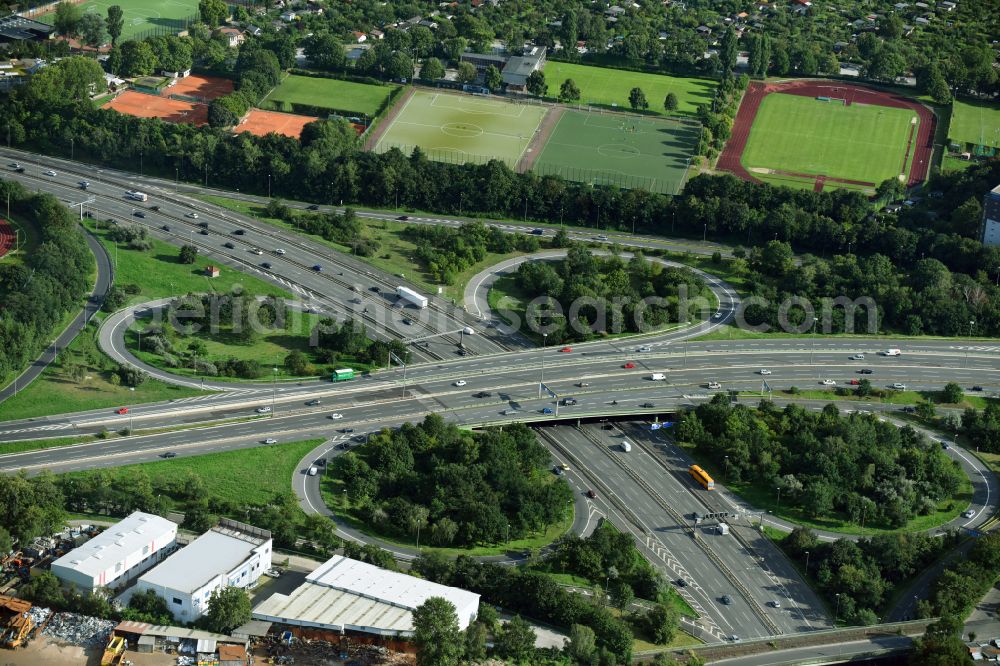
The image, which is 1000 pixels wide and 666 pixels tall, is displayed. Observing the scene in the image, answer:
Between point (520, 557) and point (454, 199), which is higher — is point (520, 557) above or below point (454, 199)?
below

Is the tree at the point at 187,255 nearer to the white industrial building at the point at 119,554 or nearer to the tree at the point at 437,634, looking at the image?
the white industrial building at the point at 119,554

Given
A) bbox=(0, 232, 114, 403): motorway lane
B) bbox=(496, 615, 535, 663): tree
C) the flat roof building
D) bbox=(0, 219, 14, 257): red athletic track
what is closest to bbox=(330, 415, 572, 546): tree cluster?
bbox=(496, 615, 535, 663): tree

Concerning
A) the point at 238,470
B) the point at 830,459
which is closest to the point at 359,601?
the point at 238,470

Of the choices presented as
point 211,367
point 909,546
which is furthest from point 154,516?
point 909,546

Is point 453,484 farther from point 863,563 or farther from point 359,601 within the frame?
point 863,563

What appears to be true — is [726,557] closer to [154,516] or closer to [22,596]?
[154,516]

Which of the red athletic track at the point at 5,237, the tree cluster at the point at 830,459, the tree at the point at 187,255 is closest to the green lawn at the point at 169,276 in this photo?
the tree at the point at 187,255
